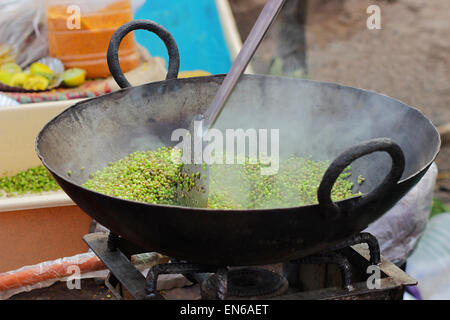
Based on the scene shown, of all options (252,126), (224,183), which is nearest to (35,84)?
(252,126)

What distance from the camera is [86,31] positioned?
3494mm

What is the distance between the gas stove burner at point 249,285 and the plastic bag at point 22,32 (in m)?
2.52

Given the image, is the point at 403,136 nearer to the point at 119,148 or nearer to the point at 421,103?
the point at 119,148

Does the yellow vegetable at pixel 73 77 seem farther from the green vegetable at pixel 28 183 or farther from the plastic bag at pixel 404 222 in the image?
the plastic bag at pixel 404 222

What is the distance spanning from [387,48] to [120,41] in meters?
5.14

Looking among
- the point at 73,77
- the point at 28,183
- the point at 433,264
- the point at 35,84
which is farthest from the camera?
the point at 73,77

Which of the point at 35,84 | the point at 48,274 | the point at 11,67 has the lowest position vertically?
the point at 48,274

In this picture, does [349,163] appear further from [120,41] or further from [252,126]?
[120,41]

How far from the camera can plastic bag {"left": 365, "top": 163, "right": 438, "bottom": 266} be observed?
2625mm

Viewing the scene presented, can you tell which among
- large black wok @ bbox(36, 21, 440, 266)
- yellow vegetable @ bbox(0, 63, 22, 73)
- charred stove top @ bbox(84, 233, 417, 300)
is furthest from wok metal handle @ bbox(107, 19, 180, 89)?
yellow vegetable @ bbox(0, 63, 22, 73)

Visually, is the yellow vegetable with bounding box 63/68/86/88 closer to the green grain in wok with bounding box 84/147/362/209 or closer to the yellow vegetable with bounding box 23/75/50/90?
the yellow vegetable with bounding box 23/75/50/90

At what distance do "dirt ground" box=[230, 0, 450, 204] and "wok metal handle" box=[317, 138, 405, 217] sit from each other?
10.1ft

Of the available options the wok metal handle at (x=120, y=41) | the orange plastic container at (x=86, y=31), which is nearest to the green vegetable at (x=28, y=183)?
the orange plastic container at (x=86, y=31)
